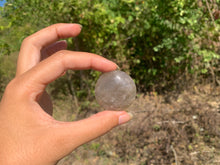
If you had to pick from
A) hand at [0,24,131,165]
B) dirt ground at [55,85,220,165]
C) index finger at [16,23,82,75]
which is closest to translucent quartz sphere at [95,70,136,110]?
hand at [0,24,131,165]

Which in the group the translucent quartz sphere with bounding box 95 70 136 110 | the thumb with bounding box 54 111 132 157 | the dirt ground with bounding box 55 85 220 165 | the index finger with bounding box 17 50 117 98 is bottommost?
the dirt ground with bounding box 55 85 220 165

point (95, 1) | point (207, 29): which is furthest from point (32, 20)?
point (207, 29)

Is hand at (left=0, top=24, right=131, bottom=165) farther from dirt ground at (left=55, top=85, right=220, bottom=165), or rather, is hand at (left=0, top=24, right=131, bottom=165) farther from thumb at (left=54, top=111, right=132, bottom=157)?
dirt ground at (left=55, top=85, right=220, bottom=165)

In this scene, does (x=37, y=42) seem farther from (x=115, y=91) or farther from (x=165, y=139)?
(x=165, y=139)

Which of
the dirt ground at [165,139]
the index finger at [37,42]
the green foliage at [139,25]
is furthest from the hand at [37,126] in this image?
the green foliage at [139,25]

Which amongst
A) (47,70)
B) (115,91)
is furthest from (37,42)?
(115,91)

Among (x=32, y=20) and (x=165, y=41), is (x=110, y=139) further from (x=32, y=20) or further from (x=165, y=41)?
(x=32, y=20)

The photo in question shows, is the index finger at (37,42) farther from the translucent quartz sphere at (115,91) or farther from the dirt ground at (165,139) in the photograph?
the dirt ground at (165,139)
